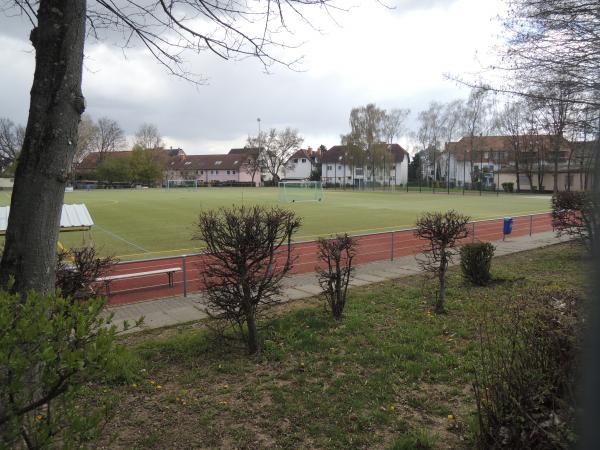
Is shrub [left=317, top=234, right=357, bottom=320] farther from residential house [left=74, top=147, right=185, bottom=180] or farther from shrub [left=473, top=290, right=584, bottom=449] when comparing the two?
residential house [left=74, top=147, right=185, bottom=180]

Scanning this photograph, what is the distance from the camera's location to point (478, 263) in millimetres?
8562

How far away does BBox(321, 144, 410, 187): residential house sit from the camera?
3216 inches

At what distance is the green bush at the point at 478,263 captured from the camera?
8.56 meters

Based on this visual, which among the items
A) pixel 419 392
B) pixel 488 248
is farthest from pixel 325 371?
pixel 488 248

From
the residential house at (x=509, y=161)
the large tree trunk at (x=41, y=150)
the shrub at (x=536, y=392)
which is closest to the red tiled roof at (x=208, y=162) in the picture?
the residential house at (x=509, y=161)

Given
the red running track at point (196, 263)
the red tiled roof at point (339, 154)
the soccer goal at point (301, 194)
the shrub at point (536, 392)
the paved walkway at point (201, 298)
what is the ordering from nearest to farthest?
the shrub at point (536, 392)
the paved walkway at point (201, 298)
the red running track at point (196, 263)
the soccer goal at point (301, 194)
the red tiled roof at point (339, 154)

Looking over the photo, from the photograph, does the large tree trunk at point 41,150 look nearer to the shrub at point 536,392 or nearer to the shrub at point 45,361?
the shrub at point 45,361

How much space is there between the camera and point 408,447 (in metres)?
3.29

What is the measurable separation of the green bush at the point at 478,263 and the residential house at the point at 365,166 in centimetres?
7313

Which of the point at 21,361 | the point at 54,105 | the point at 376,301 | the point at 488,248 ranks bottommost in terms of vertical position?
the point at 376,301

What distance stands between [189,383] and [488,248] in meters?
6.69

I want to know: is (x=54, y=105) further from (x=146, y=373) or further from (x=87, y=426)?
(x=146, y=373)

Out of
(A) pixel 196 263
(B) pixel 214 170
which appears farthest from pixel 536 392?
(B) pixel 214 170

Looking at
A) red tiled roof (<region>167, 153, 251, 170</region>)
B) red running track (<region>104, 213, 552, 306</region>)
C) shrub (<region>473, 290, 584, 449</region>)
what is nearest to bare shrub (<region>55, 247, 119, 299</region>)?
red running track (<region>104, 213, 552, 306</region>)
